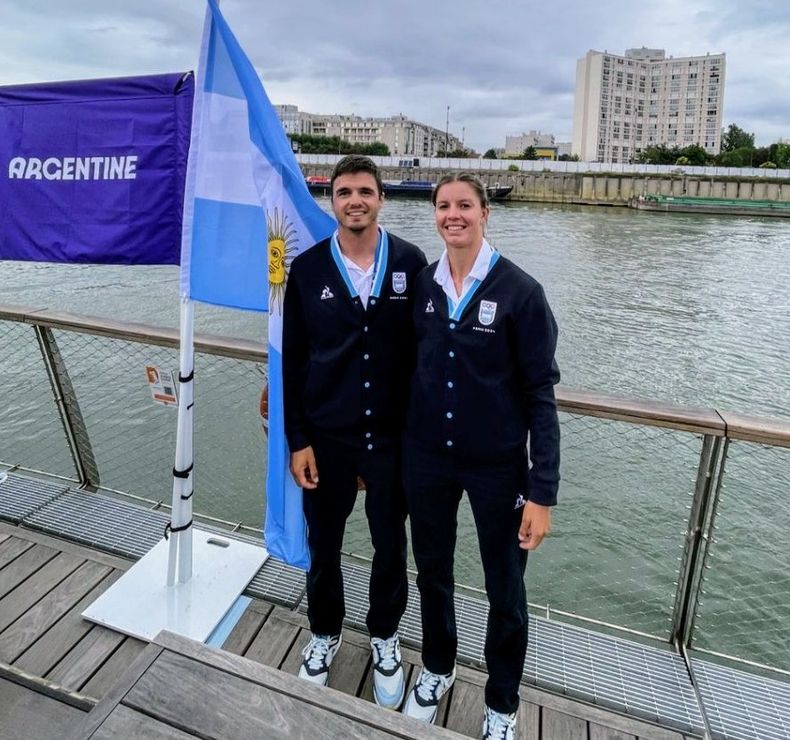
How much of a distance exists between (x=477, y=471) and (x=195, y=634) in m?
1.40

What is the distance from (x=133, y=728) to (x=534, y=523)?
1.18 meters

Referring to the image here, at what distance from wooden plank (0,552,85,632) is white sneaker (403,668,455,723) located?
65.7 inches

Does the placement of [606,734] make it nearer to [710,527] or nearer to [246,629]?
[710,527]

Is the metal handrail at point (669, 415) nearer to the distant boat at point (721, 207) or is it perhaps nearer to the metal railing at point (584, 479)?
the metal railing at point (584, 479)

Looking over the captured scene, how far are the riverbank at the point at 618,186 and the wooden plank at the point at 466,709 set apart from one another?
66.9 metres

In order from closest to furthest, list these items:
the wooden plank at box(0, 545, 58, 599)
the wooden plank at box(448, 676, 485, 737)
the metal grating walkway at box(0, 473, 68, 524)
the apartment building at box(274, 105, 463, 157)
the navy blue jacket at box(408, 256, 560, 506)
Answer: the navy blue jacket at box(408, 256, 560, 506)
the wooden plank at box(448, 676, 485, 737)
the wooden plank at box(0, 545, 58, 599)
the metal grating walkway at box(0, 473, 68, 524)
the apartment building at box(274, 105, 463, 157)

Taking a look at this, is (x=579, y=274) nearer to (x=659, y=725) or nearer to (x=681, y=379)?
(x=681, y=379)

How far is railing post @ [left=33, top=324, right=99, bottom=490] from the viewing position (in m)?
3.40

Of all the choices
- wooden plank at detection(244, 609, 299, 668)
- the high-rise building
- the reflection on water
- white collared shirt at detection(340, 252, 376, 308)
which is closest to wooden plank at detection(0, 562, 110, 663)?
wooden plank at detection(244, 609, 299, 668)

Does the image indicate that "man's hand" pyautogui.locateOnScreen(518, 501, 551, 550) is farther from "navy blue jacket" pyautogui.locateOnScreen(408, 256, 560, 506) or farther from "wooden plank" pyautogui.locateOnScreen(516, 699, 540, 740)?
"wooden plank" pyautogui.locateOnScreen(516, 699, 540, 740)

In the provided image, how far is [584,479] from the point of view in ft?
23.1

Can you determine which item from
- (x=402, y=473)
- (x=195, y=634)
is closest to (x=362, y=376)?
(x=402, y=473)

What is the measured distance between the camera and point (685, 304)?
60.0ft

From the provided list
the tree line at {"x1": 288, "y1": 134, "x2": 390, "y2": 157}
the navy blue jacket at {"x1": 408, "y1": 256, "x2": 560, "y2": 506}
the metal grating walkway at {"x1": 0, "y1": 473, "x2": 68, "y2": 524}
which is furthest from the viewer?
the tree line at {"x1": 288, "y1": 134, "x2": 390, "y2": 157}
